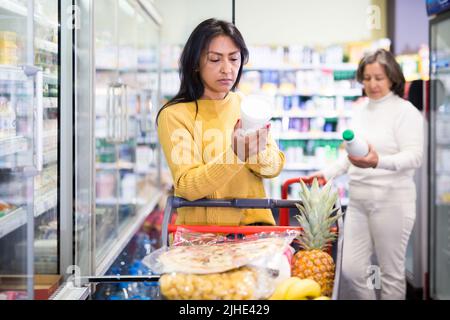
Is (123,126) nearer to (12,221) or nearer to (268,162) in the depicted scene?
(12,221)

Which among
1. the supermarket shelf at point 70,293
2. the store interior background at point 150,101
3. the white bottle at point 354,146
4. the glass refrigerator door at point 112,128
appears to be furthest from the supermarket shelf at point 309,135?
the supermarket shelf at point 70,293

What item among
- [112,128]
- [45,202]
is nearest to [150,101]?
[112,128]

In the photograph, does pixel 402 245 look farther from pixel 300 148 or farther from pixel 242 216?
pixel 300 148

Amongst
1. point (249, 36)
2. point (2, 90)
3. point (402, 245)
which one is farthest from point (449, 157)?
point (2, 90)

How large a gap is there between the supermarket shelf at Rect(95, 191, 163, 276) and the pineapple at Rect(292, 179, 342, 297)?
6.17ft

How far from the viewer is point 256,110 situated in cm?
177

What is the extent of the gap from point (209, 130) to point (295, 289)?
2.60 ft

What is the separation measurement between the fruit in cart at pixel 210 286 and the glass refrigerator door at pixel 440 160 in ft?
9.72

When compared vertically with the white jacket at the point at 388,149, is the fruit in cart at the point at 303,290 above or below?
below

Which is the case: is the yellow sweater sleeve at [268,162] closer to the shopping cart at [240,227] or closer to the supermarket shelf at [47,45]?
the shopping cart at [240,227]

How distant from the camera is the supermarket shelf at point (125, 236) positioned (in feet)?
12.3

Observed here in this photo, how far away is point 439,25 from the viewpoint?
409 cm

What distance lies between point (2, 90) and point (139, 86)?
3278 millimetres

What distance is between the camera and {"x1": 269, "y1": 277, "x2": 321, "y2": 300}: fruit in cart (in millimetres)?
1705
